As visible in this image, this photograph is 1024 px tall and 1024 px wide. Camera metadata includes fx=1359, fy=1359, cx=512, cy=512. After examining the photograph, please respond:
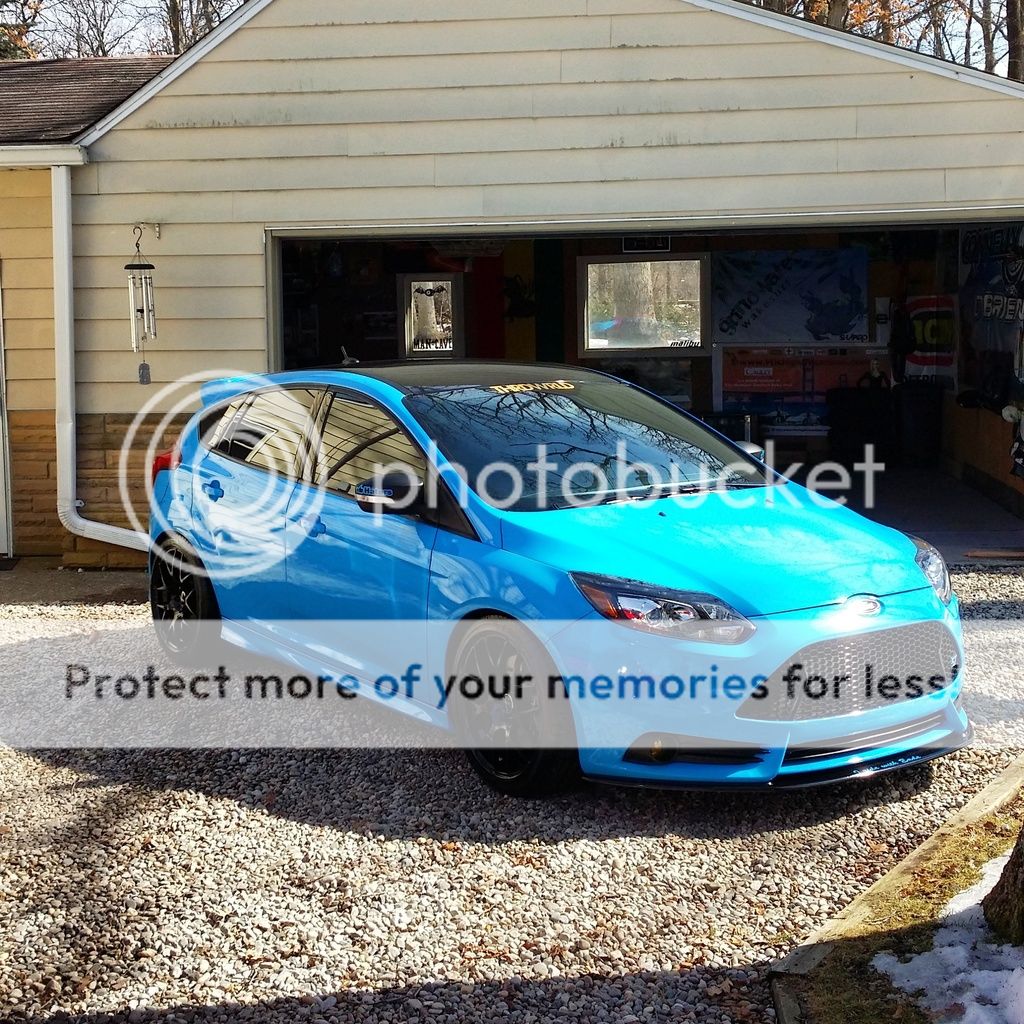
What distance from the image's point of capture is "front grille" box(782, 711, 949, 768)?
15.1 feet

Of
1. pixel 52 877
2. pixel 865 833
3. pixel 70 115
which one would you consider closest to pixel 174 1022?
pixel 52 877

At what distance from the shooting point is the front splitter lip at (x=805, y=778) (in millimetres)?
4578

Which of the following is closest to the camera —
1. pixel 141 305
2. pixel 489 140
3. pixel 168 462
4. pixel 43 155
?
pixel 168 462

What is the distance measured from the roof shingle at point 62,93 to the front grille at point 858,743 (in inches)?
289

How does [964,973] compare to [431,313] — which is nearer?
[964,973]

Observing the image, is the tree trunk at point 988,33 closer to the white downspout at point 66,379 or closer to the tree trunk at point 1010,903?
the white downspout at point 66,379

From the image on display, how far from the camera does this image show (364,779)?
534 centimetres

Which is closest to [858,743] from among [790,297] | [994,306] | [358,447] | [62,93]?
[358,447]

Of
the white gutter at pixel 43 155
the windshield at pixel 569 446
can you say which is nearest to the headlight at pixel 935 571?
the windshield at pixel 569 446

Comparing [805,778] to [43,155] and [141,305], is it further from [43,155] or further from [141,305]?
[43,155]

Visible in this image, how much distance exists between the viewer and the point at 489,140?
9.41m

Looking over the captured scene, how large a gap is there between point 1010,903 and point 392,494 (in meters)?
2.76

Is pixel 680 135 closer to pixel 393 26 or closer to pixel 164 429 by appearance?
pixel 393 26

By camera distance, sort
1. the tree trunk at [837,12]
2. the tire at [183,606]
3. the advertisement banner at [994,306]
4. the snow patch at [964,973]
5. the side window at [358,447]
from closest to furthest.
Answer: the snow patch at [964,973]
the side window at [358,447]
the tire at [183,606]
the advertisement banner at [994,306]
the tree trunk at [837,12]
